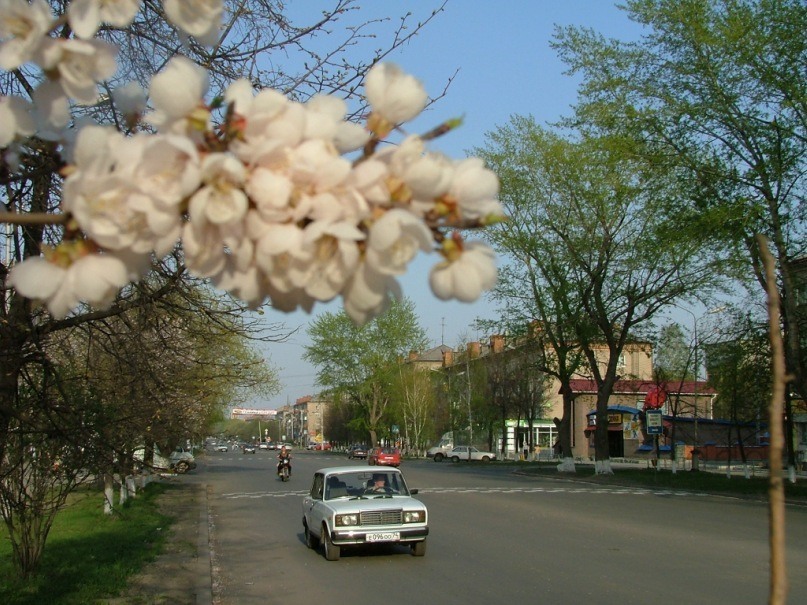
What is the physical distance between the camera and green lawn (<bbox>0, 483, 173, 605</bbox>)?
32.9 ft

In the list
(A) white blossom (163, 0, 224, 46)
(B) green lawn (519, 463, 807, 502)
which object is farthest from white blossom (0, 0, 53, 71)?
(B) green lawn (519, 463, 807, 502)

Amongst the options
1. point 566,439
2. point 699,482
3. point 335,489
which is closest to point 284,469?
point 566,439

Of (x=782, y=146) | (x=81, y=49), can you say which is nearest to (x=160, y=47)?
(x=81, y=49)

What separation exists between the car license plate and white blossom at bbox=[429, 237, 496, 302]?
12.6 metres

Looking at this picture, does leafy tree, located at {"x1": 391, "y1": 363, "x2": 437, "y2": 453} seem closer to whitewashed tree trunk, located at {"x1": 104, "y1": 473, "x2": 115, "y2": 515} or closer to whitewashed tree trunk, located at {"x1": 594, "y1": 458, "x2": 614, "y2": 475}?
whitewashed tree trunk, located at {"x1": 594, "y1": 458, "x2": 614, "y2": 475}

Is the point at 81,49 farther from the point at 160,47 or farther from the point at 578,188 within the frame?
the point at 578,188

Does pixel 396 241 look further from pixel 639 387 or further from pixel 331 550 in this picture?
pixel 639 387

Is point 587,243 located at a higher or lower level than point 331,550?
higher

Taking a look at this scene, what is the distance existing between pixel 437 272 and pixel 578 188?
34.0 meters

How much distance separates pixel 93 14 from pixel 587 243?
113 ft

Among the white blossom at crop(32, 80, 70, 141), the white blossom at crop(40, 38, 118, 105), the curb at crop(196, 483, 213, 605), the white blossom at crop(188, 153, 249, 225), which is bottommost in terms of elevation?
the curb at crop(196, 483, 213, 605)

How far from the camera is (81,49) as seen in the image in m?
1.92

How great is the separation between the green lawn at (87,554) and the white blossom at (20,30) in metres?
8.73

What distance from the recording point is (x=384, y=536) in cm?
1386
